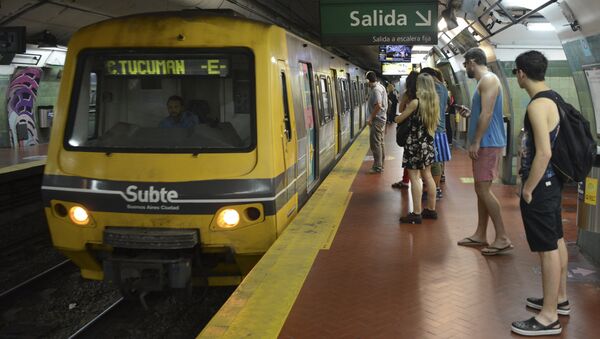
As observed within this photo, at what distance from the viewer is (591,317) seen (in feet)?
14.0

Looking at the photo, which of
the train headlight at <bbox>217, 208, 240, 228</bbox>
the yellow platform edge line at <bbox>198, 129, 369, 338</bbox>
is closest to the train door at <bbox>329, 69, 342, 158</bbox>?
the yellow platform edge line at <bbox>198, 129, 369, 338</bbox>

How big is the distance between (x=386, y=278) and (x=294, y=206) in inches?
62.8

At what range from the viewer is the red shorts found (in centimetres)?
562

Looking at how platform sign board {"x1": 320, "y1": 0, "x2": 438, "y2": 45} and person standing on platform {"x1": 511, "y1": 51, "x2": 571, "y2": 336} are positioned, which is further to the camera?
platform sign board {"x1": 320, "y1": 0, "x2": 438, "y2": 45}

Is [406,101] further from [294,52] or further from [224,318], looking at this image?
[224,318]

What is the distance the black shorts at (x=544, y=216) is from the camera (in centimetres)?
396

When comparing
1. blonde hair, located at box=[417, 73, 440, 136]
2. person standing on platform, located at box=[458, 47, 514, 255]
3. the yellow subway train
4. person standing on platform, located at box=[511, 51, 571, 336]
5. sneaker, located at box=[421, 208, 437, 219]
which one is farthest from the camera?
sneaker, located at box=[421, 208, 437, 219]

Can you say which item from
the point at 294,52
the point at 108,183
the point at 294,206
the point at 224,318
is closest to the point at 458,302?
the point at 224,318

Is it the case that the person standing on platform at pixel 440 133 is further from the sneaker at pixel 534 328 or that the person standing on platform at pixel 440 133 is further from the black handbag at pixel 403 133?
the sneaker at pixel 534 328

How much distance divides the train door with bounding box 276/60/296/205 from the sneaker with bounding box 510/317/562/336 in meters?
2.50

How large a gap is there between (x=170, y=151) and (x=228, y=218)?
79cm

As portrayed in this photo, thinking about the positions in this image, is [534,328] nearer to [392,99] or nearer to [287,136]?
[287,136]

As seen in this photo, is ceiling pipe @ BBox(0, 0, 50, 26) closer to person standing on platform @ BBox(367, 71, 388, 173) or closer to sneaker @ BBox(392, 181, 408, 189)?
person standing on platform @ BBox(367, 71, 388, 173)

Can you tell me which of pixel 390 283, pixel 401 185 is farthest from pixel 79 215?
pixel 401 185
